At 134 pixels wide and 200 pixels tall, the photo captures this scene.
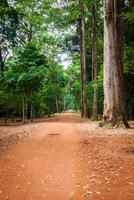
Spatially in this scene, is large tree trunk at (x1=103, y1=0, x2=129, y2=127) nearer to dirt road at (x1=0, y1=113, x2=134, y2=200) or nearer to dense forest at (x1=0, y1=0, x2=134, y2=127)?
dense forest at (x1=0, y1=0, x2=134, y2=127)

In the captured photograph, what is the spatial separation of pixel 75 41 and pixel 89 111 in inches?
400

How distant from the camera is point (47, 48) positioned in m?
52.0

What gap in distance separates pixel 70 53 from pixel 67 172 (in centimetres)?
4442

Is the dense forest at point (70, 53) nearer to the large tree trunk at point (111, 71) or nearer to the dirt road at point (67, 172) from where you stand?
the large tree trunk at point (111, 71)

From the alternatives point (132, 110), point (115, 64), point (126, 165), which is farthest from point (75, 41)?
point (126, 165)

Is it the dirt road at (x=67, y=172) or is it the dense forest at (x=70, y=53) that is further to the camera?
the dense forest at (x=70, y=53)

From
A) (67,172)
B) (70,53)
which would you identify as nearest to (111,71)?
(67,172)

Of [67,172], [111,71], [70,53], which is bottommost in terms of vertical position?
[67,172]

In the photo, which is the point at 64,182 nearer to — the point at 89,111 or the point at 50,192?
the point at 50,192

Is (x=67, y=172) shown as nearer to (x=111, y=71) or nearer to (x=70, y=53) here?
(x=111, y=71)

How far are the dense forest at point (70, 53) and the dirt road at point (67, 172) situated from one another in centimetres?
460

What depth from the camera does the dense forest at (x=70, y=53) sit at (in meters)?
21.4

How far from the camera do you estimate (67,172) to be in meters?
8.55

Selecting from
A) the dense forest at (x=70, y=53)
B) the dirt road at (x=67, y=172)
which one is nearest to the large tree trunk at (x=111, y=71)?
the dense forest at (x=70, y=53)
